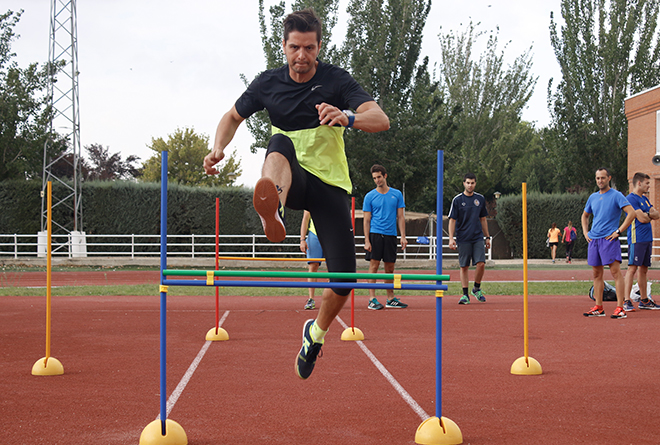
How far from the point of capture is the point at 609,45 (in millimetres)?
33781

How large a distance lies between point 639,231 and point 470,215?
8.84 ft

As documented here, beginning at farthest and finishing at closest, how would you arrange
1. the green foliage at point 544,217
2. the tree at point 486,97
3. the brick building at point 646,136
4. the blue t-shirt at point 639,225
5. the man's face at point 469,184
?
the tree at point 486,97, the green foliage at point 544,217, the brick building at point 646,136, the man's face at point 469,184, the blue t-shirt at point 639,225

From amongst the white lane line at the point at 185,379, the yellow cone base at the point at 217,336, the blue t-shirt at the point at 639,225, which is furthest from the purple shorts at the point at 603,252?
the white lane line at the point at 185,379

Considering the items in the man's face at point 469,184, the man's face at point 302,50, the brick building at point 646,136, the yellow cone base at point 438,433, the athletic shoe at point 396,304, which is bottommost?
the athletic shoe at point 396,304

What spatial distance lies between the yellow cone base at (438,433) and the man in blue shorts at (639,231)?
6.89 metres

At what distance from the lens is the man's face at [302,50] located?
11.8 feet

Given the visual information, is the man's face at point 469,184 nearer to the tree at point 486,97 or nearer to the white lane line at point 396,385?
the white lane line at point 396,385

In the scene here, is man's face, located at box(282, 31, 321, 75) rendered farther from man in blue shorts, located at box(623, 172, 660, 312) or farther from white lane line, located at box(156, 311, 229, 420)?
man in blue shorts, located at box(623, 172, 660, 312)

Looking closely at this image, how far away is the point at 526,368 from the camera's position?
17.2 ft

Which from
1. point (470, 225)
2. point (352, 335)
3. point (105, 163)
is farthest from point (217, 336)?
point (105, 163)

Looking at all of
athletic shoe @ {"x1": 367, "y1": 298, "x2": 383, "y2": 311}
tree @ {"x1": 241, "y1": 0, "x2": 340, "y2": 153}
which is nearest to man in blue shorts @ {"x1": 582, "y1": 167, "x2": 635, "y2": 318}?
athletic shoe @ {"x1": 367, "y1": 298, "x2": 383, "y2": 311}

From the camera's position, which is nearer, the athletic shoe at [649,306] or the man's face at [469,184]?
the athletic shoe at [649,306]

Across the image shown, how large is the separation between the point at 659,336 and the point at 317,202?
5.57 metres

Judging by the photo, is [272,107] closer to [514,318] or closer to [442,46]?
[514,318]
